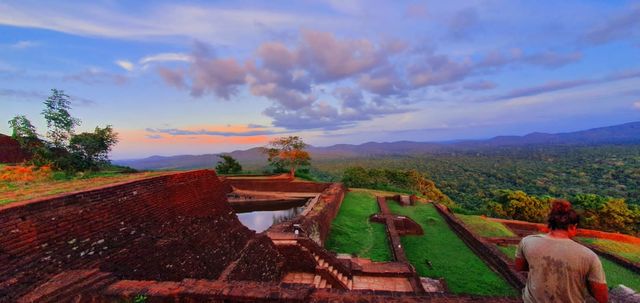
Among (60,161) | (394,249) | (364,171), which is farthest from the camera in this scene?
(364,171)

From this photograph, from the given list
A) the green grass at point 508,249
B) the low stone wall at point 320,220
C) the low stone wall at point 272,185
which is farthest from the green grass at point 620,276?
the low stone wall at point 272,185

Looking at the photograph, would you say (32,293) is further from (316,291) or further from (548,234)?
(548,234)

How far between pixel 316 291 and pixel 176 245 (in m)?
2.82

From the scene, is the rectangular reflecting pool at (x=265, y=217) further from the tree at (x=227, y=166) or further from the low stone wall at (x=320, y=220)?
the tree at (x=227, y=166)

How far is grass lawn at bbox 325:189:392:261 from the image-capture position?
35.7 feet

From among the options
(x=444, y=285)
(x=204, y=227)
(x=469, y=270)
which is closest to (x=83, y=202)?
(x=204, y=227)

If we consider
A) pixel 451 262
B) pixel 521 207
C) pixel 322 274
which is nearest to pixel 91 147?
pixel 322 274

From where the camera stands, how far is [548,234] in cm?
228

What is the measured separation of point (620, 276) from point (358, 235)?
8702 mm

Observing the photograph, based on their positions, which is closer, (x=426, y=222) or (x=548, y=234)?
(x=548, y=234)

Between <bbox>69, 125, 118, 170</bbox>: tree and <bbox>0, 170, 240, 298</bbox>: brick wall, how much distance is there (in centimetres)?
388

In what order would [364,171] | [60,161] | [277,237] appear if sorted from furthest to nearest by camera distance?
[364,171] → [277,237] → [60,161]

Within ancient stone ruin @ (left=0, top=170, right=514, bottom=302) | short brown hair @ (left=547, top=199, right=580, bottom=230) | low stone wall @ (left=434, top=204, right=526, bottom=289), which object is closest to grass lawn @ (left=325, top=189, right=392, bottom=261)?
ancient stone ruin @ (left=0, top=170, right=514, bottom=302)

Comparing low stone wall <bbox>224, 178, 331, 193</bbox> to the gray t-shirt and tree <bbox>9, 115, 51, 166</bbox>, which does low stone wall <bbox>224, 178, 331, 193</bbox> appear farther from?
the gray t-shirt
